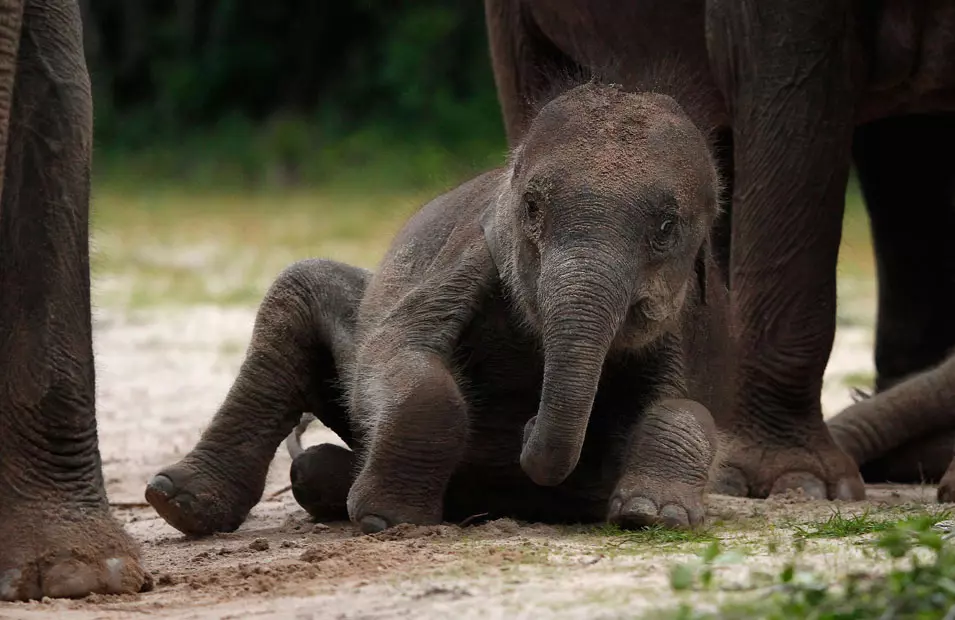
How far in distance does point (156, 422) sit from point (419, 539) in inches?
161

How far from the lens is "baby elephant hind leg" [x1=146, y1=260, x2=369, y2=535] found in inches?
230

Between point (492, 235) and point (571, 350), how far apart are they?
805 mm

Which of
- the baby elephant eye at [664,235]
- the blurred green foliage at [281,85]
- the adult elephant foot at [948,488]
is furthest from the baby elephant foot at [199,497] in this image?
the blurred green foliage at [281,85]

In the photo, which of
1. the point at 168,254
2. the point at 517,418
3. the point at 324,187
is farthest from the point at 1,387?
the point at 324,187

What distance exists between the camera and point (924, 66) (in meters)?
6.85

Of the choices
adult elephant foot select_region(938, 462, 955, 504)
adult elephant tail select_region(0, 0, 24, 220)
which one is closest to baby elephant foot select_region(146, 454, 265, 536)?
adult elephant tail select_region(0, 0, 24, 220)

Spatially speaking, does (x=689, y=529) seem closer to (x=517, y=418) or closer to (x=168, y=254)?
(x=517, y=418)

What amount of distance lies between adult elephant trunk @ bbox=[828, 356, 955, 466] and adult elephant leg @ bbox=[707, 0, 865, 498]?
43 cm

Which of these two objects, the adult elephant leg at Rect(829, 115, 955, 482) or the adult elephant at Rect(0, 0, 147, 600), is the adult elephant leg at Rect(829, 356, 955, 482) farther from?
the adult elephant at Rect(0, 0, 147, 600)

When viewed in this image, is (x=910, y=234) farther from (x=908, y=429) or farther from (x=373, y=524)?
(x=373, y=524)

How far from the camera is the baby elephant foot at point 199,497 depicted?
5801 mm

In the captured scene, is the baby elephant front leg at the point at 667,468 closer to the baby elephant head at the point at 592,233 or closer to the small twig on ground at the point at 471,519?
the baby elephant head at the point at 592,233

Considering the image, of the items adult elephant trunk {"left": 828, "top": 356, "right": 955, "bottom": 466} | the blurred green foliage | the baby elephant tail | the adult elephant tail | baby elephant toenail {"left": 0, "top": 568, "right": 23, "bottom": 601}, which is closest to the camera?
the adult elephant tail

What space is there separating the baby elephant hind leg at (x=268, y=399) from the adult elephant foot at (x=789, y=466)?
1327 millimetres
